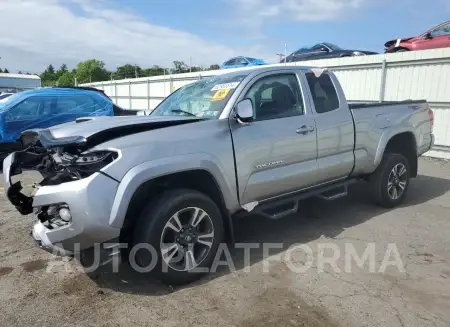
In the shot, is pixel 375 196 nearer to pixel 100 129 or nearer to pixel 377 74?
pixel 100 129

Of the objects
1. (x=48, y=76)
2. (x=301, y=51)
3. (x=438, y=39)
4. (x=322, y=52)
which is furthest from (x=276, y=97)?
(x=48, y=76)

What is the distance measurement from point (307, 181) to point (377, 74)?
26.3ft

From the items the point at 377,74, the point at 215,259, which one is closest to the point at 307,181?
the point at 215,259

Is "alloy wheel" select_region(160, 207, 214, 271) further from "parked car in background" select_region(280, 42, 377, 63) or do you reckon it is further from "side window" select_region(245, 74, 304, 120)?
"parked car in background" select_region(280, 42, 377, 63)

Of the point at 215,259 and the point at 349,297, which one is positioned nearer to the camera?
the point at 349,297

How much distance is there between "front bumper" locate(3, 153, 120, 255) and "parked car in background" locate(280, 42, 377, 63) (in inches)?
502

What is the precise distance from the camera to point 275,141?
13.4ft

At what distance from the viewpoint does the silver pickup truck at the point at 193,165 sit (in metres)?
3.08

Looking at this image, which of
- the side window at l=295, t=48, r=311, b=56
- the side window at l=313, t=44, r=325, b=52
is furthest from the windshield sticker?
the side window at l=295, t=48, r=311, b=56

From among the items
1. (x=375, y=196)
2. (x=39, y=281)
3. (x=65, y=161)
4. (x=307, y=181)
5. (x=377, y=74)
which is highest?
(x=377, y=74)

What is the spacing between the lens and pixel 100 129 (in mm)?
3297

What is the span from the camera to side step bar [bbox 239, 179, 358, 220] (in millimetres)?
4120

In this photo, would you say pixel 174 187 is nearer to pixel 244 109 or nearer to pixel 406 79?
pixel 244 109

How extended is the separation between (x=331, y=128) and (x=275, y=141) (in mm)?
966
